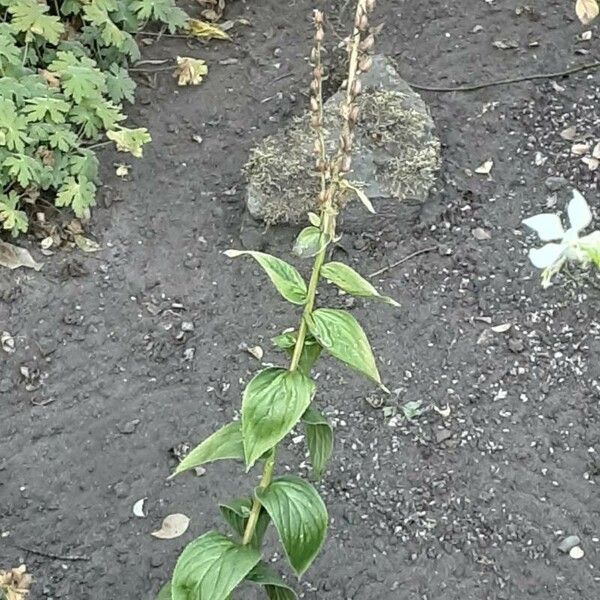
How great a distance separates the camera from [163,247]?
2.98 meters

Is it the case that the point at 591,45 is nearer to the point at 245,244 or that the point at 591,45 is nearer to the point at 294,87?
the point at 294,87

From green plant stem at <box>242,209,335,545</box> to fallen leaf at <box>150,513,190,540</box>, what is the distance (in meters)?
0.79

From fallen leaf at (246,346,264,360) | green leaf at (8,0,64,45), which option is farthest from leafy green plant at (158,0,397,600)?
green leaf at (8,0,64,45)

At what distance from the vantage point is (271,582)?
1639 millimetres

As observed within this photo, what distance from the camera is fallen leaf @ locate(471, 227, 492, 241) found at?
9.68 ft

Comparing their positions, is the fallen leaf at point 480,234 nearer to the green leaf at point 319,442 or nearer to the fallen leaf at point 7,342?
the fallen leaf at point 7,342

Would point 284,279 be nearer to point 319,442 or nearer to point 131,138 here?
point 319,442

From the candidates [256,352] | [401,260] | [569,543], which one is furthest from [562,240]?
[401,260]

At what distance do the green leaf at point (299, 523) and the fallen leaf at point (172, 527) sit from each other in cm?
90

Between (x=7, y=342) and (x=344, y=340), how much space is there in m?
1.62

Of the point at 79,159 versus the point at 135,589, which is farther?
the point at 79,159

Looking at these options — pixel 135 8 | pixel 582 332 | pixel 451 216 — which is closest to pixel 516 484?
pixel 582 332

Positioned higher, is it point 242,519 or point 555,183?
point 242,519

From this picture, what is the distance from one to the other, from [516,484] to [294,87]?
1558 mm
